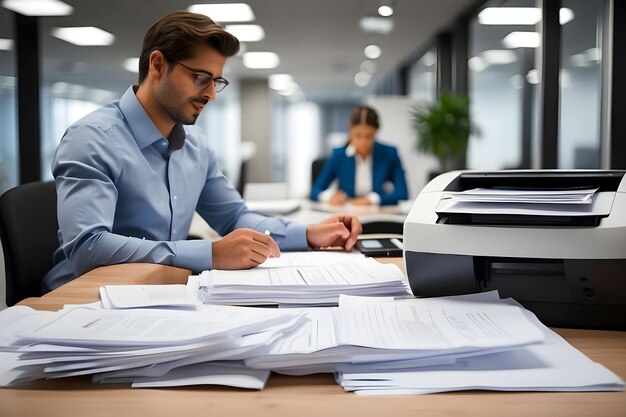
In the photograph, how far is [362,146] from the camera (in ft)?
13.3

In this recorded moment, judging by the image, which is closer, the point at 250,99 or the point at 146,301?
the point at 146,301

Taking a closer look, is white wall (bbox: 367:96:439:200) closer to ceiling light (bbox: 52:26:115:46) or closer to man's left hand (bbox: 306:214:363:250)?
Answer: ceiling light (bbox: 52:26:115:46)

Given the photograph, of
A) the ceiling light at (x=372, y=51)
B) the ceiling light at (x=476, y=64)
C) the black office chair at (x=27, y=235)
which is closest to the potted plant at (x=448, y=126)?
the ceiling light at (x=476, y=64)

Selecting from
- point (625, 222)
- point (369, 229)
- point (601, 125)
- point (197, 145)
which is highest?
point (601, 125)

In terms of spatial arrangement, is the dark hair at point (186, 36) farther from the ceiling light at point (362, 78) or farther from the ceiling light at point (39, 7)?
the ceiling light at point (362, 78)

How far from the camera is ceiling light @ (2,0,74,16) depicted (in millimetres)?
5384

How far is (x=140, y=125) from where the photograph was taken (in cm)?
149

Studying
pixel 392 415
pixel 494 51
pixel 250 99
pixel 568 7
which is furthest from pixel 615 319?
pixel 250 99

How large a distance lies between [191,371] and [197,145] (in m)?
1.15

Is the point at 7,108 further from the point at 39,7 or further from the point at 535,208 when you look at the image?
the point at 535,208

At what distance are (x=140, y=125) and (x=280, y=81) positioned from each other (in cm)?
1095

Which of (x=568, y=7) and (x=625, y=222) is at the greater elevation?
(x=568, y=7)

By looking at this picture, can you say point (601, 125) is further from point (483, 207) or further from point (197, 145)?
point (483, 207)

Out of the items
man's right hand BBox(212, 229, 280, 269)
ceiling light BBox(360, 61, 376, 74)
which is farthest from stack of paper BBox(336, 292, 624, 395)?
ceiling light BBox(360, 61, 376, 74)
